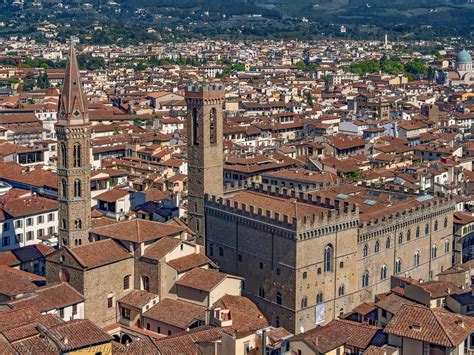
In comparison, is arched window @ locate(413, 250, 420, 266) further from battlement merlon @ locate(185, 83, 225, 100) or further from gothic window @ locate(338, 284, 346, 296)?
battlement merlon @ locate(185, 83, 225, 100)

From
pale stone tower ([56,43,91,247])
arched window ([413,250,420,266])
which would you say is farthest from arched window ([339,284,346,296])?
pale stone tower ([56,43,91,247])

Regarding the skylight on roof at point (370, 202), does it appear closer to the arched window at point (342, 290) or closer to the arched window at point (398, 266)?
the arched window at point (398, 266)

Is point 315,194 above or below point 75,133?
below

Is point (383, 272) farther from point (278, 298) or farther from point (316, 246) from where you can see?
point (278, 298)

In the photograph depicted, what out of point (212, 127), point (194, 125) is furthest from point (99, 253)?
point (212, 127)

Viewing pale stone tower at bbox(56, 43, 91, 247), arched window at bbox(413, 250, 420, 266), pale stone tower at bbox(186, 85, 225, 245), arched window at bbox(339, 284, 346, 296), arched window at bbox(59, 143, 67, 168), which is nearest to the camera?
arched window at bbox(339, 284, 346, 296)

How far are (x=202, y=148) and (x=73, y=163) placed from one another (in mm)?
7208

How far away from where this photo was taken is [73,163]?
45938mm

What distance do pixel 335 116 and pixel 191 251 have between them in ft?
221

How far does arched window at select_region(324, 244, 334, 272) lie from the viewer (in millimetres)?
44594

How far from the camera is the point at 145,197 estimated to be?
61.6 meters

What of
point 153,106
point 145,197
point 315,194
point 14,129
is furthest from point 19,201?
point 153,106

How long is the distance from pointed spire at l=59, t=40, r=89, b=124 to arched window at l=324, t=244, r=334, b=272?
45.2 ft

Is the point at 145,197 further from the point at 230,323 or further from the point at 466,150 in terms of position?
the point at 466,150
